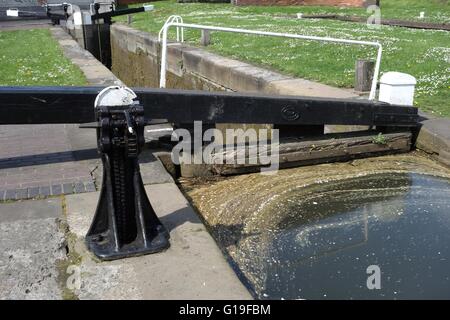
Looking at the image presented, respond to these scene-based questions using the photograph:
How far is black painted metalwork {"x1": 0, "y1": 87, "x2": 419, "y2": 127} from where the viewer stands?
4.49 meters

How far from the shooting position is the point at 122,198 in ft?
10.9

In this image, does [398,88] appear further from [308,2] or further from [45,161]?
[308,2]

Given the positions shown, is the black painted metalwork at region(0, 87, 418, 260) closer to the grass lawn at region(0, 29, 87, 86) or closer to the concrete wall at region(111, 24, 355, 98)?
the concrete wall at region(111, 24, 355, 98)

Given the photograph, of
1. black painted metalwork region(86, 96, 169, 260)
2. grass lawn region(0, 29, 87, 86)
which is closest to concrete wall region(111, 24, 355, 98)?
grass lawn region(0, 29, 87, 86)

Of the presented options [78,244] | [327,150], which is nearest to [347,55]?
[327,150]

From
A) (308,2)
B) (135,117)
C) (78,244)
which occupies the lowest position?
(78,244)

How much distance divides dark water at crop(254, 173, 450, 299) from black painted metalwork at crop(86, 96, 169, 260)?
0.78 m

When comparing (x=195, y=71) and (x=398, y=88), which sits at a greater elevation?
(x=398, y=88)

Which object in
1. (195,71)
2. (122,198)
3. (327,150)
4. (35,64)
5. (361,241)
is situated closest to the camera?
(122,198)

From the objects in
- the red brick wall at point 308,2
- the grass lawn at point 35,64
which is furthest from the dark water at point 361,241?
the red brick wall at point 308,2

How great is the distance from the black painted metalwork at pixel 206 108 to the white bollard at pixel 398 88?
0.11 metres

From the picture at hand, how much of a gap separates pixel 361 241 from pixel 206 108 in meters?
1.94

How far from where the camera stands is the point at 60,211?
3.85 metres

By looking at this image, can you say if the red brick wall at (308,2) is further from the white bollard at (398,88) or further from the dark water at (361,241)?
the dark water at (361,241)
